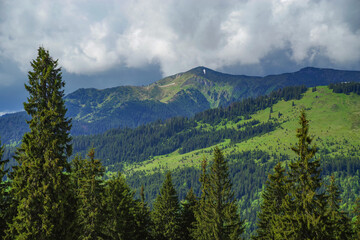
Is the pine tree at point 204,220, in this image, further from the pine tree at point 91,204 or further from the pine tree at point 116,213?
the pine tree at point 91,204

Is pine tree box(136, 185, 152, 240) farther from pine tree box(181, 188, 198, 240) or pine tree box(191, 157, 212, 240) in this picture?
pine tree box(191, 157, 212, 240)

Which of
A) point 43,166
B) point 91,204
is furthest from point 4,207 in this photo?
point 91,204

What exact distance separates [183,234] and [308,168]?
38.3m

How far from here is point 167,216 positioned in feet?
177

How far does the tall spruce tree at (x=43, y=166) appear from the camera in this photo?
23.4 metres

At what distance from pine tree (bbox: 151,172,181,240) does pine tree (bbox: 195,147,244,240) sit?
8.48 metres

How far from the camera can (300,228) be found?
86.4ft

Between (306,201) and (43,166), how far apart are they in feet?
84.7

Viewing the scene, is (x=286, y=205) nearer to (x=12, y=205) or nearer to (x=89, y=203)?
(x=89, y=203)

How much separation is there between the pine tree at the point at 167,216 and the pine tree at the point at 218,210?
27.8 feet

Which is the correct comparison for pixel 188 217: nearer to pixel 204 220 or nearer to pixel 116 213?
pixel 204 220

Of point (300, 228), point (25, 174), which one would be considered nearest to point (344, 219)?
point (300, 228)

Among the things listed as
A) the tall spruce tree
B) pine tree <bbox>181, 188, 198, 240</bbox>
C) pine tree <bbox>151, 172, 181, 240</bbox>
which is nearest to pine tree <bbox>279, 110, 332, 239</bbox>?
the tall spruce tree

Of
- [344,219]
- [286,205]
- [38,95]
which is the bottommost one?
[344,219]
